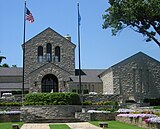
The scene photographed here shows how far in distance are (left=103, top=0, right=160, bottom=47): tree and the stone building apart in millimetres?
7038

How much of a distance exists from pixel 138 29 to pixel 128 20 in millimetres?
1824

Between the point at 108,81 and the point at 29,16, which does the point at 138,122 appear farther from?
the point at 108,81

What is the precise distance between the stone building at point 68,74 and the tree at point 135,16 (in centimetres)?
704

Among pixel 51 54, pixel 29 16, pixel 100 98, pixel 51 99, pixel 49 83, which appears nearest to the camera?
pixel 51 99

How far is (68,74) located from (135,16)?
1345cm

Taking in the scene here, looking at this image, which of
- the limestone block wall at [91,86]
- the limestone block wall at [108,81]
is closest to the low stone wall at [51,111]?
the limestone block wall at [91,86]

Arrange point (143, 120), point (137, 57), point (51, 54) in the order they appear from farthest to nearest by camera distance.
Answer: point (51, 54) < point (137, 57) < point (143, 120)

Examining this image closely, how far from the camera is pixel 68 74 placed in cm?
4784

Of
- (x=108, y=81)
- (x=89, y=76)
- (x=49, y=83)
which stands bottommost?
(x=49, y=83)

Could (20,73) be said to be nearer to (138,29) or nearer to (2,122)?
(138,29)

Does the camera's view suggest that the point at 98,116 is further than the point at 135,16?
No

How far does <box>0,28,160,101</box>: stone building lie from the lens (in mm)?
46938

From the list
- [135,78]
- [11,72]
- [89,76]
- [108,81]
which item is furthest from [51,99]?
[11,72]

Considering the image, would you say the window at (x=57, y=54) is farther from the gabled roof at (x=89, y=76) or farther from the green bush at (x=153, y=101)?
the green bush at (x=153, y=101)
